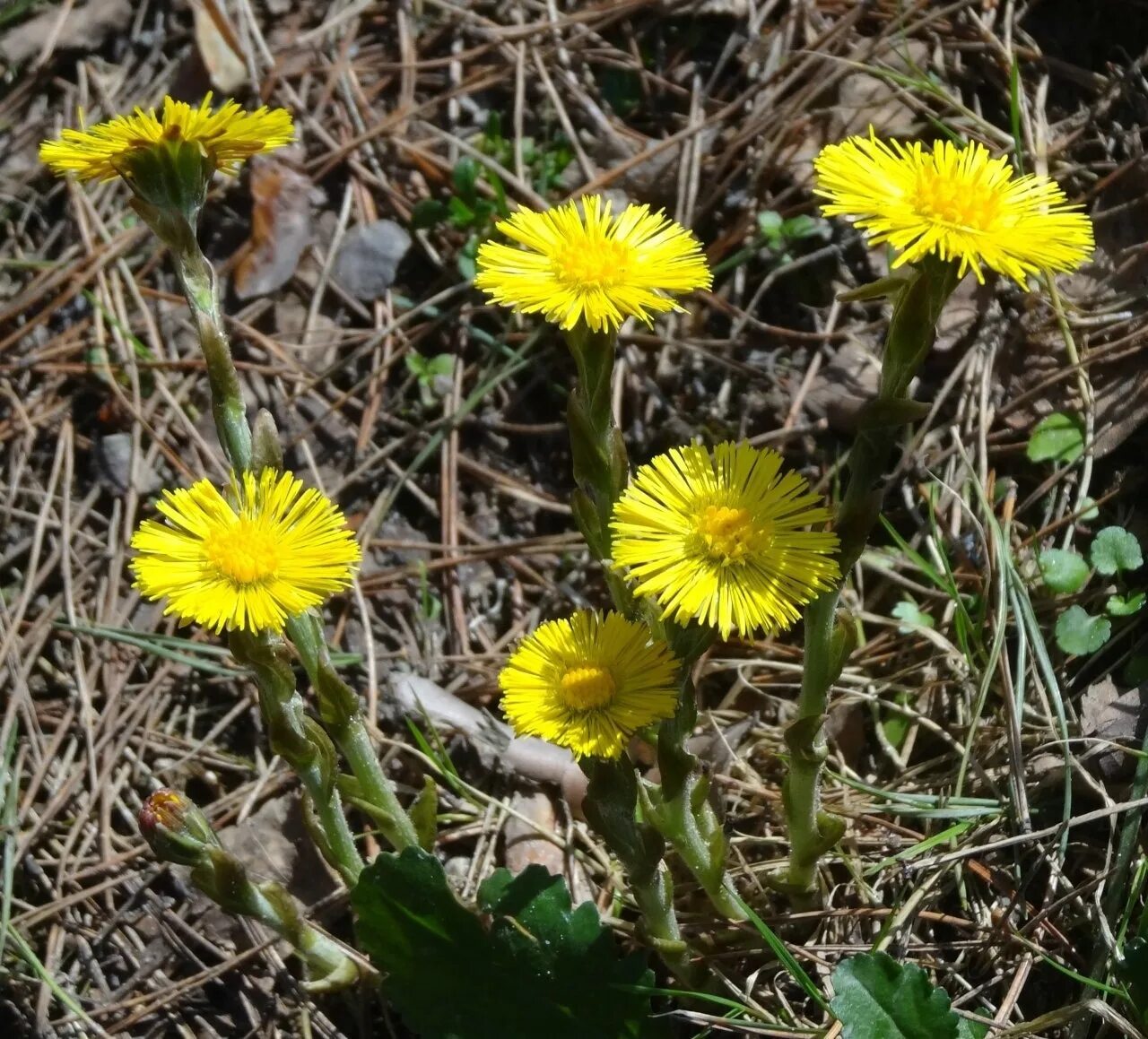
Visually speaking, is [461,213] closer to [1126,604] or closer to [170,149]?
[170,149]

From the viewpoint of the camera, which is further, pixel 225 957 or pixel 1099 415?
pixel 1099 415

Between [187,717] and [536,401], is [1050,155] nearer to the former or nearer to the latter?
[536,401]

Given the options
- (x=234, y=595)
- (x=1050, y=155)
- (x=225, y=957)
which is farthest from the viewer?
(x=1050, y=155)

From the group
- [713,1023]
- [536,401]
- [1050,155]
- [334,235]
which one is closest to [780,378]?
[536,401]

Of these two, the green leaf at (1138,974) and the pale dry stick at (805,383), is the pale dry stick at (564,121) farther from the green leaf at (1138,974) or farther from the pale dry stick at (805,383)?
the green leaf at (1138,974)

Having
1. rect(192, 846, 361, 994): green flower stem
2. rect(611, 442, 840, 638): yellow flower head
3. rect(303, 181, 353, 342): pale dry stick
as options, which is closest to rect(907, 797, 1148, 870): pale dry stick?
rect(611, 442, 840, 638): yellow flower head

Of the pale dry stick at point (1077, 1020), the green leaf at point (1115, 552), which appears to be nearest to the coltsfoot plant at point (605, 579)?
the pale dry stick at point (1077, 1020)

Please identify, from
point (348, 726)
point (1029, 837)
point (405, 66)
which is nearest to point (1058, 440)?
point (1029, 837)
